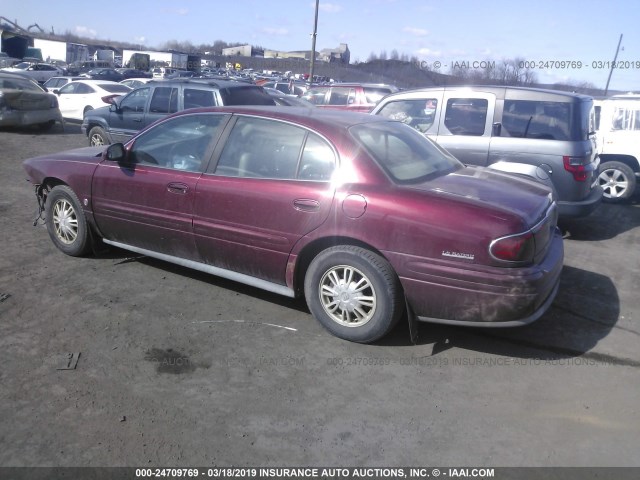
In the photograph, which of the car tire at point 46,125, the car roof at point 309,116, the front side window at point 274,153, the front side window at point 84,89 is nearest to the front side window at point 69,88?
the front side window at point 84,89

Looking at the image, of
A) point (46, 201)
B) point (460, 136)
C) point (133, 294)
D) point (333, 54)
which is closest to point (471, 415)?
point (133, 294)

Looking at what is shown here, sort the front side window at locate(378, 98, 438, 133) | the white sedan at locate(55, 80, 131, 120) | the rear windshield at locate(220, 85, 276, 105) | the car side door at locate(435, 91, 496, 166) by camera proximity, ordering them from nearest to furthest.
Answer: the car side door at locate(435, 91, 496, 166), the front side window at locate(378, 98, 438, 133), the rear windshield at locate(220, 85, 276, 105), the white sedan at locate(55, 80, 131, 120)

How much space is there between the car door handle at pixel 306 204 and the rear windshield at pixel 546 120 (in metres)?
4.15

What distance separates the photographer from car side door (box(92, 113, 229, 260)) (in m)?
4.52

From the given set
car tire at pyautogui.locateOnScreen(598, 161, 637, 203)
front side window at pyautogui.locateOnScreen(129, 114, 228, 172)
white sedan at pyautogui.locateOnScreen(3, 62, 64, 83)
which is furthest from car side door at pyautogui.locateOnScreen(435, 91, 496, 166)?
white sedan at pyautogui.locateOnScreen(3, 62, 64, 83)

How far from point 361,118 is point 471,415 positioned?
2500 millimetres

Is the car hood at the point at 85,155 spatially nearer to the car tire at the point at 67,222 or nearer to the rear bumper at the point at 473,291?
the car tire at the point at 67,222

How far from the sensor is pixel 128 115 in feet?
34.8

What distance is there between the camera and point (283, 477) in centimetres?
263

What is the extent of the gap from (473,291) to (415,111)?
4.97 metres

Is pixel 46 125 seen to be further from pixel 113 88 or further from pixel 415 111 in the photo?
pixel 415 111

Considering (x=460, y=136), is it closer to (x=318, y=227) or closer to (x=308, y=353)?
(x=318, y=227)

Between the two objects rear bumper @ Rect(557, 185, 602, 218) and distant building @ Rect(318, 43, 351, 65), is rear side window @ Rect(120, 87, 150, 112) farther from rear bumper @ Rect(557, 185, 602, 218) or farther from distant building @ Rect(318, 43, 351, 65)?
distant building @ Rect(318, 43, 351, 65)

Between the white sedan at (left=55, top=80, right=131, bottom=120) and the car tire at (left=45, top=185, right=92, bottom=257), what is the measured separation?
40.3ft
